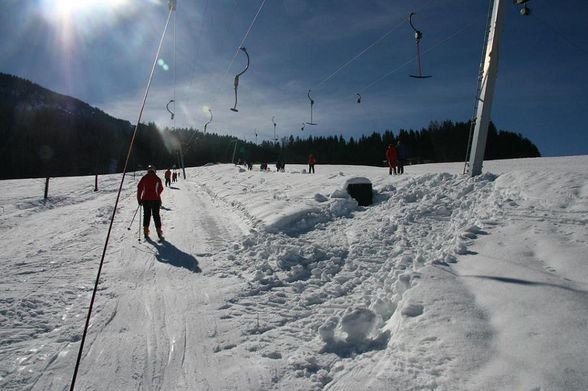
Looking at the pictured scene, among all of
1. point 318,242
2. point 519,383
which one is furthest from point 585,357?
point 318,242

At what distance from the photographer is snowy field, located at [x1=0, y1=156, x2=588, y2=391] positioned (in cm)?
349

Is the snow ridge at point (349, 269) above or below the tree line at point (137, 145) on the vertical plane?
below

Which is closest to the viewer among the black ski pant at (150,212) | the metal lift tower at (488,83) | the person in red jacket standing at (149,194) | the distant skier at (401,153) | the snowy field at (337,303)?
the snowy field at (337,303)

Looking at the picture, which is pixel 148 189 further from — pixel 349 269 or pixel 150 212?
pixel 349 269

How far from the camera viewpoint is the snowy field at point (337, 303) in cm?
349

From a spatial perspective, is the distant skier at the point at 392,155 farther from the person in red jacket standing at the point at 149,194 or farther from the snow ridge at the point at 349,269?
the person in red jacket standing at the point at 149,194

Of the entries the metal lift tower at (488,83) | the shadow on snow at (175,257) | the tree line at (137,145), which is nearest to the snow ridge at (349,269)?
the metal lift tower at (488,83)

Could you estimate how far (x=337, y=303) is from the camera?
211 inches

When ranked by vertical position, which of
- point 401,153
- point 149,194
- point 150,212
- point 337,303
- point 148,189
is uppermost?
point 401,153

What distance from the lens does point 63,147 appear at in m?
132

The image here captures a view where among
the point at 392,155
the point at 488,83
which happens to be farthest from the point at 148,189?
the point at 392,155

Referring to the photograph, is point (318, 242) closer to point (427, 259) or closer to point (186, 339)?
point (427, 259)

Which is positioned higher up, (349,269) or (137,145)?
(137,145)

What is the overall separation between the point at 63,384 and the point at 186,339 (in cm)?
126
